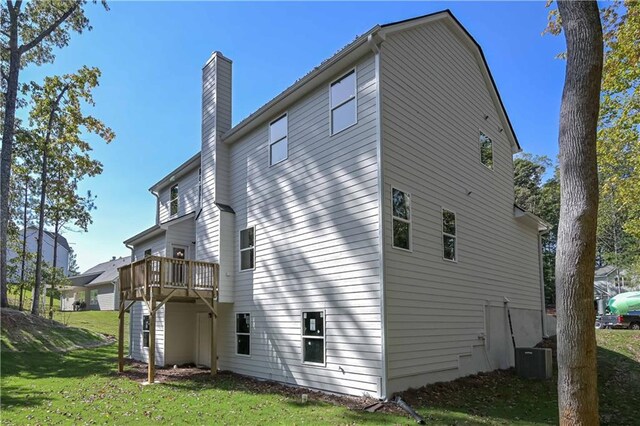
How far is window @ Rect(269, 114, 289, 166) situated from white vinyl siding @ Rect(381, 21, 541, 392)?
3.56m

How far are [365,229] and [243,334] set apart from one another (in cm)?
568

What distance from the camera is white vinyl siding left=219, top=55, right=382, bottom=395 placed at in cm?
917

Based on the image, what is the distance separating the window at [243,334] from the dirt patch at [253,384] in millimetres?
730

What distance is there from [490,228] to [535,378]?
442 centimetres

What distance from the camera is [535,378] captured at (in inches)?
446

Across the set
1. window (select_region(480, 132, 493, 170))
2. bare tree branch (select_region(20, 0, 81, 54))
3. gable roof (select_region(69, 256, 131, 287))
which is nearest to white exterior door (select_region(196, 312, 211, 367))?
window (select_region(480, 132, 493, 170))

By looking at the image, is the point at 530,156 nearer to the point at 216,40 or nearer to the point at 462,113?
the point at 462,113

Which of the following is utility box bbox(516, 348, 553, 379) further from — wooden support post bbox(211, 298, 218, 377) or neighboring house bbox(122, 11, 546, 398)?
wooden support post bbox(211, 298, 218, 377)

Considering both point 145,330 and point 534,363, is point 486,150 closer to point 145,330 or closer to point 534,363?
point 534,363

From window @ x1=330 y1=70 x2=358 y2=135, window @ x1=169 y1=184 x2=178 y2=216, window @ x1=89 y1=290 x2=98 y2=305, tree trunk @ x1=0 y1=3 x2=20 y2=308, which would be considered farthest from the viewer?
window @ x1=89 y1=290 x2=98 y2=305

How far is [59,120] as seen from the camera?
23.7 metres

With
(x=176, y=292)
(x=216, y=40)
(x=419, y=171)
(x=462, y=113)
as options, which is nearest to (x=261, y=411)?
(x=176, y=292)

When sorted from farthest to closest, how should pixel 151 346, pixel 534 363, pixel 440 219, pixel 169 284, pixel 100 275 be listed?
pixel 100 275 < pixel 169 284 < pixel 151 346 < pixel 534 363 < pixel 440 219

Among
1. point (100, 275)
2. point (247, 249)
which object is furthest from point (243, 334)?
point (100, 275)
